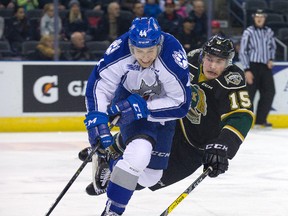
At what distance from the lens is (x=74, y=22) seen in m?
A: 10.5

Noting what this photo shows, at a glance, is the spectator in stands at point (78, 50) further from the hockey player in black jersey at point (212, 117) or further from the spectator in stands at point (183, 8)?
the hockey player in black jersey at point (212, 117)

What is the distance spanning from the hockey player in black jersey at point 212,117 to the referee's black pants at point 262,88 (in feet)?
18.8

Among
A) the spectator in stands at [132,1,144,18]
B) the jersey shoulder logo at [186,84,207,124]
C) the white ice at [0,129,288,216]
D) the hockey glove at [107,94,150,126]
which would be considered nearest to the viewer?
the hockey glove at [107,94,150,126]

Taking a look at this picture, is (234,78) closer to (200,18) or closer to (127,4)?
(200,18)

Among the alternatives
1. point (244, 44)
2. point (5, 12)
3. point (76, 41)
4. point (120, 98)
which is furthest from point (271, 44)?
point (120, 98)

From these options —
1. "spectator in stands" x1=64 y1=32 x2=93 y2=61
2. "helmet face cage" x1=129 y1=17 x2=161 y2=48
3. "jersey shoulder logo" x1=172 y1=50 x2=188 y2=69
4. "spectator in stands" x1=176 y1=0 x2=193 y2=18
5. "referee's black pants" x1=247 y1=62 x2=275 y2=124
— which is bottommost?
"referee's black pants" x1=247 y1=62 x2=275 y2=124

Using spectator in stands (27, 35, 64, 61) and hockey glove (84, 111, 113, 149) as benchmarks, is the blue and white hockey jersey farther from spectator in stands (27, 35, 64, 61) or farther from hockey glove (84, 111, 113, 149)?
spectator in stands (27, 35, 64, 61)

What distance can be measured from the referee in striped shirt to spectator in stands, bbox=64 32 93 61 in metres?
1.81

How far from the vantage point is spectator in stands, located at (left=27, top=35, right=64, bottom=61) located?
10.1m

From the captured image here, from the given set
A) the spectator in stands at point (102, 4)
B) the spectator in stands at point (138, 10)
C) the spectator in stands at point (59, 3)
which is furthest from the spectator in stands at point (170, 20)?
the spectator in stands at point (59, 3)

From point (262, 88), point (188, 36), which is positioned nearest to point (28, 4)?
point (188, 36)

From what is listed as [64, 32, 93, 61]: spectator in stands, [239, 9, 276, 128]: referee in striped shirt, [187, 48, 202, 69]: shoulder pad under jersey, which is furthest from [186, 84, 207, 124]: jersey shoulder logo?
[239, 9, 276, 128]: referee in striped shirt

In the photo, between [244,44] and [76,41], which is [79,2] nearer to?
[76,41]

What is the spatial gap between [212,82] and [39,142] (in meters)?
4.58
